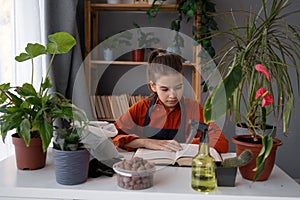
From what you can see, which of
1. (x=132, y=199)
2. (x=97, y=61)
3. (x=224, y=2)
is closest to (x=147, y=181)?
(x=132, y=199)

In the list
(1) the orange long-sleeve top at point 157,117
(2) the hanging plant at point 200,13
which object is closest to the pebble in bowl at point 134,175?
(1) the orange long-sleeve top at point 157,117

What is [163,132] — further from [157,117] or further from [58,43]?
[58,43]

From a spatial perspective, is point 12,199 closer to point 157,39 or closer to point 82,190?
point 82,190

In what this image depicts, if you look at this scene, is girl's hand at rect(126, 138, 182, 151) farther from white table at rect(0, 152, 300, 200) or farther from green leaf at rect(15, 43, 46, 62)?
green leaf at rect(15, 43, 46, 62)

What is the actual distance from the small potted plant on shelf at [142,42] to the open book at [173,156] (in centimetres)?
148

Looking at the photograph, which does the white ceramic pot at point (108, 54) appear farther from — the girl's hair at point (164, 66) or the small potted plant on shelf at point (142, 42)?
the girl's hair at point (164, 66)

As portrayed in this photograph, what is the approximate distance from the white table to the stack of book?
158cm

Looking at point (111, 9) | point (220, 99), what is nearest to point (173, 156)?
point (220, 99)

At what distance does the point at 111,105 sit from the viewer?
265cm

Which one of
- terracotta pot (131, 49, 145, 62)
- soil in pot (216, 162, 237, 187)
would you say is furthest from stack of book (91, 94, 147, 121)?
soil in pot (216, 162, 237, 187)

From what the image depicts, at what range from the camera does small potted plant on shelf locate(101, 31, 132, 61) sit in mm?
2654

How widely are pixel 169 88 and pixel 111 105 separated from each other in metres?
1.11

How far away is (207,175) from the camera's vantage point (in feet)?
3.15

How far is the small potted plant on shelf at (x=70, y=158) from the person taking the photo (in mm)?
979
